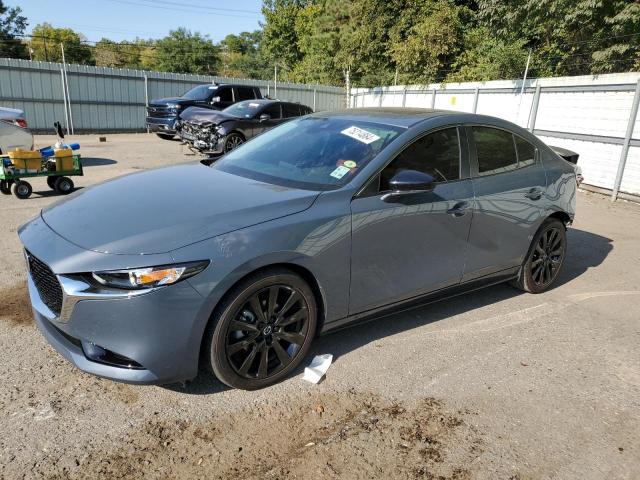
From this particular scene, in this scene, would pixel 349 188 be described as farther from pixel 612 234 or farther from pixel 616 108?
pixel 616 108

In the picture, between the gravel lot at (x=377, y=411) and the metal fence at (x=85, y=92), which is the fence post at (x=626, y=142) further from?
the metal fence at (x=85, y=92)

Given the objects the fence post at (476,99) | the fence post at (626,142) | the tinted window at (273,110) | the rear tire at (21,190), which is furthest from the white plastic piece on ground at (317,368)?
the fence post at (476,99)

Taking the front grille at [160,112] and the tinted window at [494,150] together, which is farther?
the front grille at [160,112]

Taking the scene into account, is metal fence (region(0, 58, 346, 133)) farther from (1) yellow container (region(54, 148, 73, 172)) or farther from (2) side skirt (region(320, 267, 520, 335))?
(2) side skirt (region(320, 267, 520, 335))

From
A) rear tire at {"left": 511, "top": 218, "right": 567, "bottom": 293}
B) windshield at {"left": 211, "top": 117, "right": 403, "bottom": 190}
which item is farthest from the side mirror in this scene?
rear tire at {"left": 511, "top": 218, "right": 567, "bottom": 293}

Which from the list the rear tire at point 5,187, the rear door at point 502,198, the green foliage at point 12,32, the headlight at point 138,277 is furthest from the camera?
the green foliage at point 12,32

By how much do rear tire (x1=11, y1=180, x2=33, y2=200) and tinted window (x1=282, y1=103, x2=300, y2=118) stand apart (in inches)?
289

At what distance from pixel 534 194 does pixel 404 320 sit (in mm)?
1678

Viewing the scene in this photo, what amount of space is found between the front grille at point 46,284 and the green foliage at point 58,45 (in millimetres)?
83118

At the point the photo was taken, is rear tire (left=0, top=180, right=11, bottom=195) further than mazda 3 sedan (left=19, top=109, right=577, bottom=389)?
Yes

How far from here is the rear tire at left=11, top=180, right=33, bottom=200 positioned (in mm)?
7770

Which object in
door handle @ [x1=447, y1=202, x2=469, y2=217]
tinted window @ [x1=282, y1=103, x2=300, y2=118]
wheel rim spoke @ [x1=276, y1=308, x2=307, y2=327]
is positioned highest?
tinted window @ [x1=282, y1=103, x2=300, y2=118]

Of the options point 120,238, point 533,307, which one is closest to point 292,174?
point 120,238

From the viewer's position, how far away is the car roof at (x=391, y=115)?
374 centimetres
